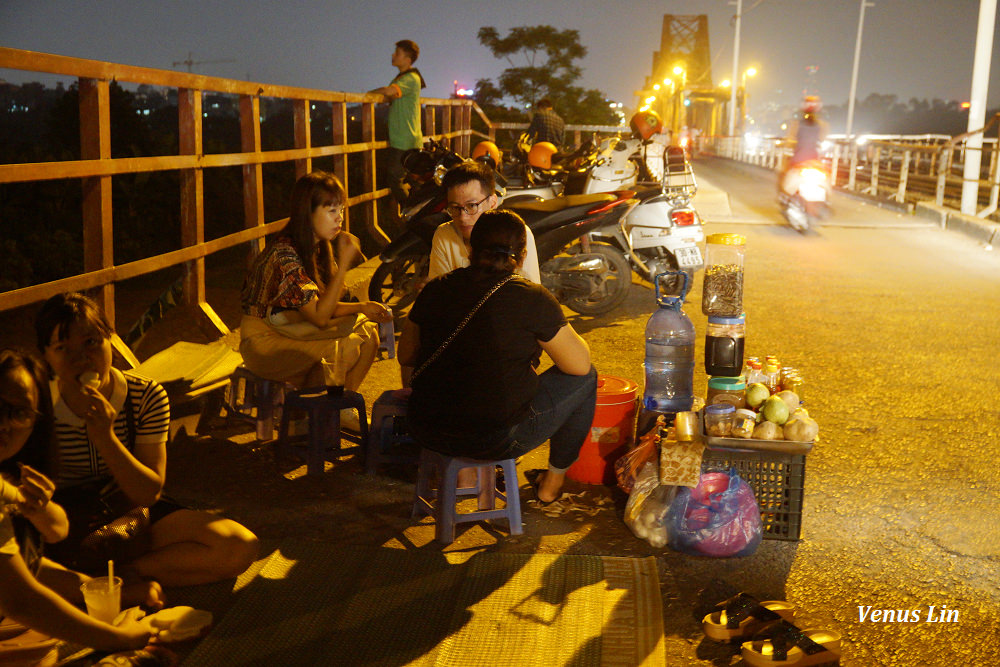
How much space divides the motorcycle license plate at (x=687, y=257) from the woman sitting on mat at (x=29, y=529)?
6045mm

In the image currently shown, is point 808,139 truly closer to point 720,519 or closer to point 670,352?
point 670,352

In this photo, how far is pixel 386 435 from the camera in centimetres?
463

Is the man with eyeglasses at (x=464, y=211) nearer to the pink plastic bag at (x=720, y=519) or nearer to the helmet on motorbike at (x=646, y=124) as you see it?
the pink plastic bag at (x=720, y=519)

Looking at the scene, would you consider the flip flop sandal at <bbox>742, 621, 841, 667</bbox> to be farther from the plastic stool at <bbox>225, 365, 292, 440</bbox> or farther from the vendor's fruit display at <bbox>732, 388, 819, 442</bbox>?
the plastic stool at <bbox>225, 365, 292, 440</bbox>

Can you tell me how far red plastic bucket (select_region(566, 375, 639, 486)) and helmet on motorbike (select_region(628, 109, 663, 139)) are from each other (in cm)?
612

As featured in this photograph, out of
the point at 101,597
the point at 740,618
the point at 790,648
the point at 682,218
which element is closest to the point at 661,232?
the point at 682,218

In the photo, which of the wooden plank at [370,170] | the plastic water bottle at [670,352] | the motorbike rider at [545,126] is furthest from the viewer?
Answer: the motorbike rider at [545,126]

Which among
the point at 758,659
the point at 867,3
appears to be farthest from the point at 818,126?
the point at 867,3

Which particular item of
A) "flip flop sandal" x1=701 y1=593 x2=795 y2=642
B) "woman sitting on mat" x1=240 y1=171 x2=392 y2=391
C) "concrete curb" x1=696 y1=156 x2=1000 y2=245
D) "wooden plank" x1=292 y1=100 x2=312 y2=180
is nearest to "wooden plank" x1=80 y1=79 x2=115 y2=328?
"woman sitting on mat" x1=240 y1=171 x2=392 y2=391

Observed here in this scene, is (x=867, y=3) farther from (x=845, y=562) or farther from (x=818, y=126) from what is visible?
(x=845, y=562)

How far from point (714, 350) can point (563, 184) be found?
475cm

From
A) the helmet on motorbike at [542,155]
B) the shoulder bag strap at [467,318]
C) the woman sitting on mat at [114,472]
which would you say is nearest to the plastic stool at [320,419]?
the shoulder bag strap at [467,318]

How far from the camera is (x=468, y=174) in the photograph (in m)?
4.56

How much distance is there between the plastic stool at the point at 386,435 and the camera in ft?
14.7
